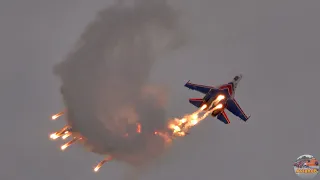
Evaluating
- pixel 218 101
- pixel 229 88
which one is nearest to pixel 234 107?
pixel 229 88

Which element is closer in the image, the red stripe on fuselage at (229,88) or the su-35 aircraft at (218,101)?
the su-35 aircraft at (218,101)

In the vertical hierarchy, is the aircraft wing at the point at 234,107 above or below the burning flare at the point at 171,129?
above

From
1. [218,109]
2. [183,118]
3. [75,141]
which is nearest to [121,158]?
[75,141]

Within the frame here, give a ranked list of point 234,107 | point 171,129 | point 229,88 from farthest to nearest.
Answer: point 234,107
point 229,88
point 171,129

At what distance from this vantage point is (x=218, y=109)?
373 feet

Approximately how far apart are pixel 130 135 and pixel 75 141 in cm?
1712

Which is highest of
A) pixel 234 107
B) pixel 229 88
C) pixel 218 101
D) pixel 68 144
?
pixel 229 88

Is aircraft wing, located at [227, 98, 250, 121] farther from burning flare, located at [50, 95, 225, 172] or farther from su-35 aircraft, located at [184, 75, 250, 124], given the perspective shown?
burning flare, located at [50, 95, 225, 172]

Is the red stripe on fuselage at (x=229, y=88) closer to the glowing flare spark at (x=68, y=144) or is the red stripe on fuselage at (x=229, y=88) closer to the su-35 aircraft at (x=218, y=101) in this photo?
the su-35 aircraft at (x=218, y=101)
